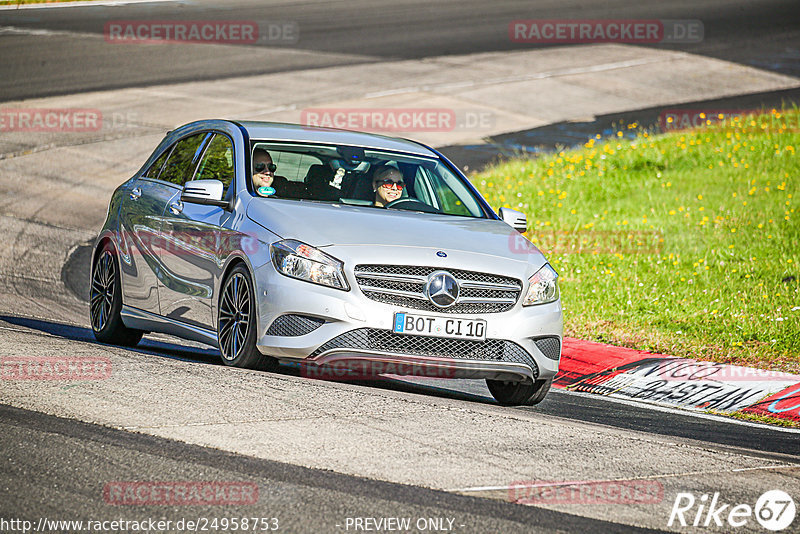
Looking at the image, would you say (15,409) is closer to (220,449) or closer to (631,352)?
(220,449)

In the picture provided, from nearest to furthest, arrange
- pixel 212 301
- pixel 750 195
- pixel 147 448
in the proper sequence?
pixel 147 448, pixel 212 301, pixel 750 195

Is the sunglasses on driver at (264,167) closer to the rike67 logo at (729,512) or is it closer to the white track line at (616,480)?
the white track line at (616,480)

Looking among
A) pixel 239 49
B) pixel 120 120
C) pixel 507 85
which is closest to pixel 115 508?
pixel 120 120

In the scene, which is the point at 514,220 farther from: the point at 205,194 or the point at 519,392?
the point at 205,194

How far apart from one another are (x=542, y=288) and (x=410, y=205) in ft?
4.16

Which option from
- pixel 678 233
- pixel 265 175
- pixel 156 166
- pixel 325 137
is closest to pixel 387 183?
pixel 325 137

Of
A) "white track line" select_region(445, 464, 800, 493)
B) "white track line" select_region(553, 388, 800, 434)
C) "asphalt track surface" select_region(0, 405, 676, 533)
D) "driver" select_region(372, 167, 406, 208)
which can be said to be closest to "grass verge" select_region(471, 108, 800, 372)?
"white track line" select_region(553, 388, 800, 434)

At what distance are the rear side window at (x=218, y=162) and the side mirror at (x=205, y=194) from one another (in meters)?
0.32

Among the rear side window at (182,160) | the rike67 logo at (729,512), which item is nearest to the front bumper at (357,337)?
the rear side window at (182,160)

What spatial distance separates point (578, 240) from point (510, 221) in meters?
6.77

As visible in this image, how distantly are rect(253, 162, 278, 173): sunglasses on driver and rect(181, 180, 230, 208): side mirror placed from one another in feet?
1.15

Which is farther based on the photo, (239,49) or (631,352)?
(239,49)

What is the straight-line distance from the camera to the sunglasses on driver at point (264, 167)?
838 centimetres

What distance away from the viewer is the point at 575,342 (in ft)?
35.7
